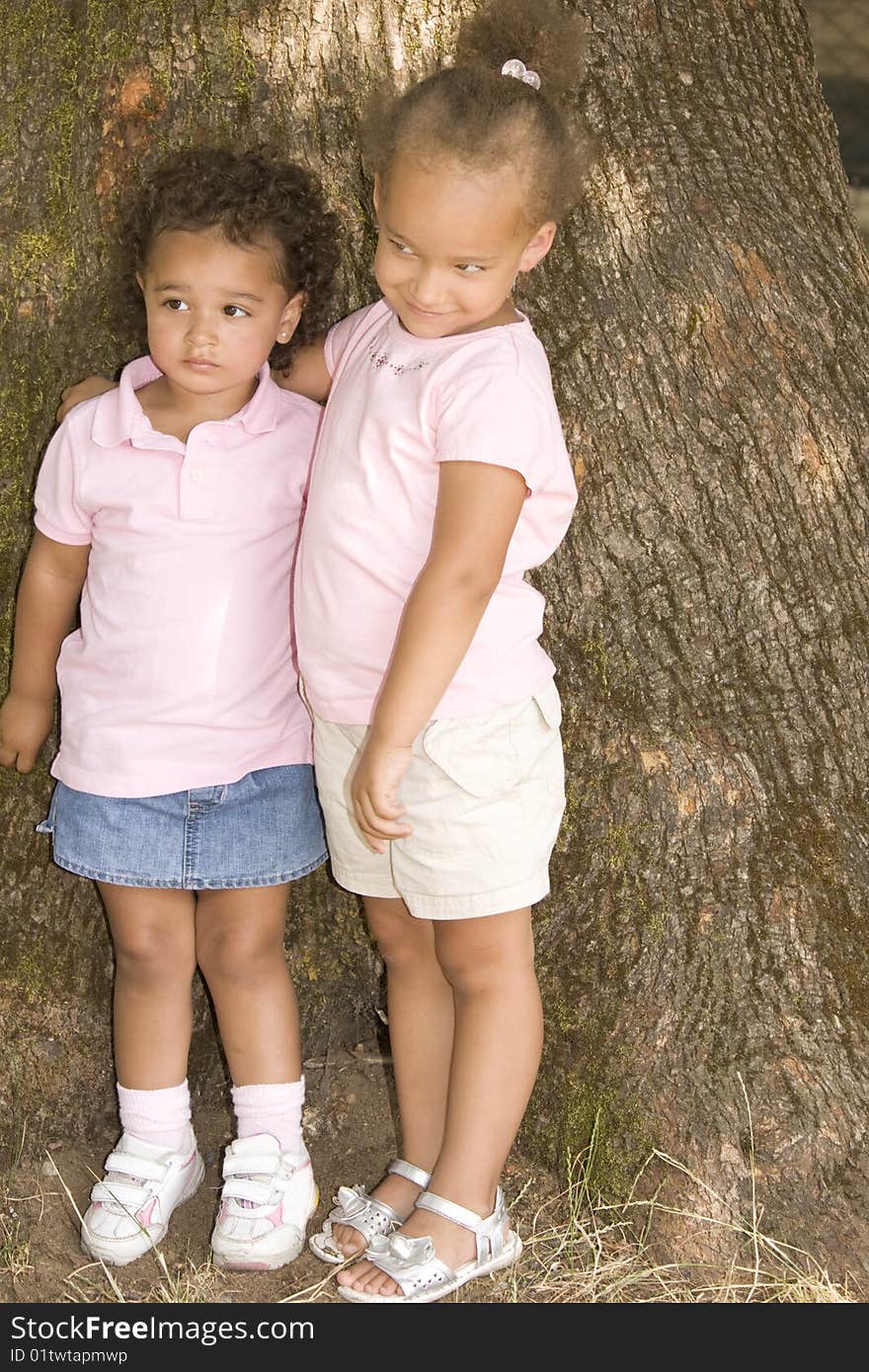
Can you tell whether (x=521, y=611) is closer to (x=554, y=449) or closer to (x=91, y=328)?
(x=554, y=449)

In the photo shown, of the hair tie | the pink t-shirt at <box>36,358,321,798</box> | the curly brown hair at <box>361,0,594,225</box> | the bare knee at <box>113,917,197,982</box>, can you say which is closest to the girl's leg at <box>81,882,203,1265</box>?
the bare knee at <box>113,917,197,982</box>

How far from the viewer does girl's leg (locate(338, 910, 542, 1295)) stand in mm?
2279

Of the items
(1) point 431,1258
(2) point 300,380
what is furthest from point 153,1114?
(2) point 300,380

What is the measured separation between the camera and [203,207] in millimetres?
2254

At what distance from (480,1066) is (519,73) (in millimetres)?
1536

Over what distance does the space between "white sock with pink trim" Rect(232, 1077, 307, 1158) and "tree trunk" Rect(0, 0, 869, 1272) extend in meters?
0.46

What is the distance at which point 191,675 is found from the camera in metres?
2.32

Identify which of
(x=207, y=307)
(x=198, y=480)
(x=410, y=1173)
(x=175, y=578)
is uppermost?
(x=207, y=307)

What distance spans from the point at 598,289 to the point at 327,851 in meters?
1.10

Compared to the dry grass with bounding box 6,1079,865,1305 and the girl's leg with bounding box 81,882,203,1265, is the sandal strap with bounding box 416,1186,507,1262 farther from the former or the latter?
the girl's leg with bounding box 81,882,203,1265

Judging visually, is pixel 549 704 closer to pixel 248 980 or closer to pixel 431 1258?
pixel 248 980

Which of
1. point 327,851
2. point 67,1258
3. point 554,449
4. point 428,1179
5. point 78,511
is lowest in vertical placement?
point 67,1258

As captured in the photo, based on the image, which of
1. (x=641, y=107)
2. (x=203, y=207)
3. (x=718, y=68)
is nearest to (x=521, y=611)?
(x=203, y=207)

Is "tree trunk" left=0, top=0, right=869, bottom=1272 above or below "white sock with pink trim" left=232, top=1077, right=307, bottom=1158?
above
